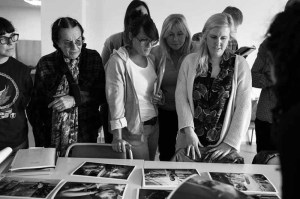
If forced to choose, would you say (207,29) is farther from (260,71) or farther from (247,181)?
(247,181)

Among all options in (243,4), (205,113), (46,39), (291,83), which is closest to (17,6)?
(46,39)

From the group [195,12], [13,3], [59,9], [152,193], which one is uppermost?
[13,3]

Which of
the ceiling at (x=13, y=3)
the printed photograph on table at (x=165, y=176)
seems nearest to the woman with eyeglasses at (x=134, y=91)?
the printed photograph on table at (x=165, y=176)

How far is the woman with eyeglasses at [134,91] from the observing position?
1.82 m

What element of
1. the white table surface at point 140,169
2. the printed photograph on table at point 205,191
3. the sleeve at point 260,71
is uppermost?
the sleeve at point 260,71

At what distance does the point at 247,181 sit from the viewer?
52.7 inches

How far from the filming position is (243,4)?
207 inches

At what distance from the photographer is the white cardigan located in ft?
5.61

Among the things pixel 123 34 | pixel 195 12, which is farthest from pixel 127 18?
pixel 195 12

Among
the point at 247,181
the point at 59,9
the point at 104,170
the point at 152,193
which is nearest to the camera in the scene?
the point at 152,193

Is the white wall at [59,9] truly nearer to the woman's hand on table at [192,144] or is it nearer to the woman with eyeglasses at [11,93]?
the woman with eyeglasses at [11,93]

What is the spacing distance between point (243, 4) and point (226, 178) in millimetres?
4580

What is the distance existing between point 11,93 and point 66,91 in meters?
0.32

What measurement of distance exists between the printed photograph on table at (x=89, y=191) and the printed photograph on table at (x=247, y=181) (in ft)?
1.43
